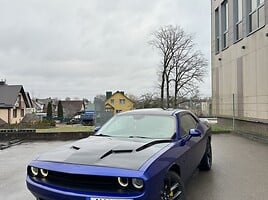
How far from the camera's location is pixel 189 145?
5.49m

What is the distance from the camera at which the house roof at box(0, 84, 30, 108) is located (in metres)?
40.9

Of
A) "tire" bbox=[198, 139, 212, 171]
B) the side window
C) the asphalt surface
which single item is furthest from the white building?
the side window

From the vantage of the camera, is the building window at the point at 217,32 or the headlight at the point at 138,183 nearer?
the headlight at the point at 138,183

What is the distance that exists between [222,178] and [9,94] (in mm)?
39763

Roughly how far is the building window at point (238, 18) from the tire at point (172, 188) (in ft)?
52.4

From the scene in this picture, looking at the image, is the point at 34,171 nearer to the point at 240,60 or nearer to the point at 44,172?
the point at 44,172

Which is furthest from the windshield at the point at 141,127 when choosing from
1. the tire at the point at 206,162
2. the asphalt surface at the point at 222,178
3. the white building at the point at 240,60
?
the white building at the point at 240,60

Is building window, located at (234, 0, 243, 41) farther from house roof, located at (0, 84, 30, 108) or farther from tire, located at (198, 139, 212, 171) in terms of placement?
house roof, located at (0, 84, 30, 108)

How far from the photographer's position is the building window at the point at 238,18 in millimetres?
18906

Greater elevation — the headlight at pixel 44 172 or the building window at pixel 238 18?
the building window at pixel 238 18

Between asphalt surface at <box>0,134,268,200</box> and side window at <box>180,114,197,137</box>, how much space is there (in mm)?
1001

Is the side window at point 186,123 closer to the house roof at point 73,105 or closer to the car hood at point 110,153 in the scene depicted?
the car hood at point 110,153

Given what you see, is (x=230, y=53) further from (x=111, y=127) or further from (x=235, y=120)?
(x=111, y=127)

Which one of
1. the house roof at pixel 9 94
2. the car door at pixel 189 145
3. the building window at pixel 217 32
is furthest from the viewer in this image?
the house roof at pixel 9 94
